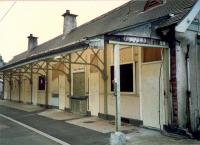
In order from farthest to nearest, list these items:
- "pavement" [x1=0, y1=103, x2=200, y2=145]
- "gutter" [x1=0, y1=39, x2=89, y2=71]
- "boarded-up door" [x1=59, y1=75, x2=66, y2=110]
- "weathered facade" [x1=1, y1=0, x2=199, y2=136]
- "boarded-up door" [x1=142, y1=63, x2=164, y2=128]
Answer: "boarded-up door" [x1=59, y1=75, x2=66, y2=110], "boarded-up door" [x1=142, y1=63, x2=164, y2=128], "gutter" [x1=0, y1=39, x2=89, y2=71], "weathered facade" [x1=1, y1=0, x2=199, y2=136], "pavement" [x1=0, y1=103, x2=200, y2=145]

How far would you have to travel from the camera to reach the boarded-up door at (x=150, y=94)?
1139cm

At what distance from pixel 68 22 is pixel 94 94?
33.6 feet

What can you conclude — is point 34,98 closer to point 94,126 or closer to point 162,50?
point 94,126

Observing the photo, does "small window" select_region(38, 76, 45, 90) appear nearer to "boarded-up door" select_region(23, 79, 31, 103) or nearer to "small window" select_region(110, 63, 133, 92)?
"boarded-up door" select_region(23, 79, 31, 103)

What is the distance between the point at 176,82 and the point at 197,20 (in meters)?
2.14

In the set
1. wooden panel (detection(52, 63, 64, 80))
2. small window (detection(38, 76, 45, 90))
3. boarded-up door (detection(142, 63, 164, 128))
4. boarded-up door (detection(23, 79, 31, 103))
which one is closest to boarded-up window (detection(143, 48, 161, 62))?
boarded-up door (detection(142, 63, 164, 128))

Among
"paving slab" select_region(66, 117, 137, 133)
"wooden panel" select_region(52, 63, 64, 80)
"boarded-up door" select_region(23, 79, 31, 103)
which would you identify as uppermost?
"wooden panel" select_region(52, 63, 64, 80)

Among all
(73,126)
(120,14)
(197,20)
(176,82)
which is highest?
(120,14)

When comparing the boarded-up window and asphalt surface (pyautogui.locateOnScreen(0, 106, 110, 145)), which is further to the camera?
the boarded-up window

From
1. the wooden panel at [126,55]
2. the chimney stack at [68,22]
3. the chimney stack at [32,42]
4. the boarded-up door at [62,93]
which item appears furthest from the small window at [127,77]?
the chimney stack at [32,42]

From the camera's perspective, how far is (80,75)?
58.4 feet

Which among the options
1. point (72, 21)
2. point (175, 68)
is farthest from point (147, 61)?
point (72, 21)

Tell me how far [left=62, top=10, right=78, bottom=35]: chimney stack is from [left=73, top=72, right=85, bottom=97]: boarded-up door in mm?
7015

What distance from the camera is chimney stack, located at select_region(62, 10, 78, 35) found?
24.5m
